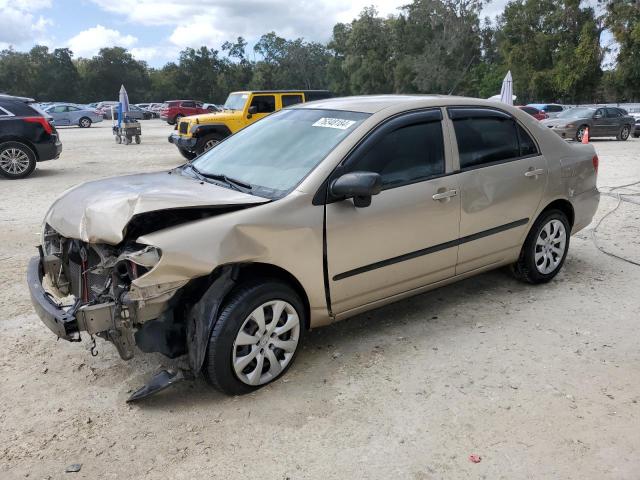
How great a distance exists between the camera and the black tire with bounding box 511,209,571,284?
4.66 m

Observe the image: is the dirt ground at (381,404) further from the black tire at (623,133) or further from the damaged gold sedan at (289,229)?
the black tire at (623,133)

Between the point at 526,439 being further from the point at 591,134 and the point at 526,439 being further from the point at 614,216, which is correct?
the point at 591,134

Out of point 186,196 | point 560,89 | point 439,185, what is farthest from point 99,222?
point 560,89

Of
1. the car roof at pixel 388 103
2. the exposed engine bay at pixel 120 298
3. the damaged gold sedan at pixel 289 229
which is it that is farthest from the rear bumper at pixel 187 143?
the exposed engine bay at pixel 120 298

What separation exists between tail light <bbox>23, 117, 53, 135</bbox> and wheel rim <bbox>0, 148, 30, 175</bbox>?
0.66 metres

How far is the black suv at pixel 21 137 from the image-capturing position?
11195 millimetres

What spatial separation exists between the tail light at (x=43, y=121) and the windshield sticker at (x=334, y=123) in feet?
31.9

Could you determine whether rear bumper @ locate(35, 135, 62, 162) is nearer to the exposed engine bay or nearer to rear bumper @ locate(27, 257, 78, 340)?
rear bumper @ locate(27, 257, 78, 340)

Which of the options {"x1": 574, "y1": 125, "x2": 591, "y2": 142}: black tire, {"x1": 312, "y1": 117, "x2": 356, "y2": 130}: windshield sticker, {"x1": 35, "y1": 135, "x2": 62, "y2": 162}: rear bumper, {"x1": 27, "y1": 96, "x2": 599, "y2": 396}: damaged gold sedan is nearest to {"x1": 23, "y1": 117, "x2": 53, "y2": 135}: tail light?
{"x1": 35, "y1": 135, "x2": 62, "y2": 162}: rear bumper

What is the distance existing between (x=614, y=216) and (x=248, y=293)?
6406 millimetres

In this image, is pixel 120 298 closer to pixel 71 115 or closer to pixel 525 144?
pixel 525 144

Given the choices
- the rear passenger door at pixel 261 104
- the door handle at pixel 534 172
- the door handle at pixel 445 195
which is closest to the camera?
the door handle at pixel 445 195

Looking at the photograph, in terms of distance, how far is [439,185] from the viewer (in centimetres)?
385

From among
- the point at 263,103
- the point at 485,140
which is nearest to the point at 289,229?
the point at 485,140
